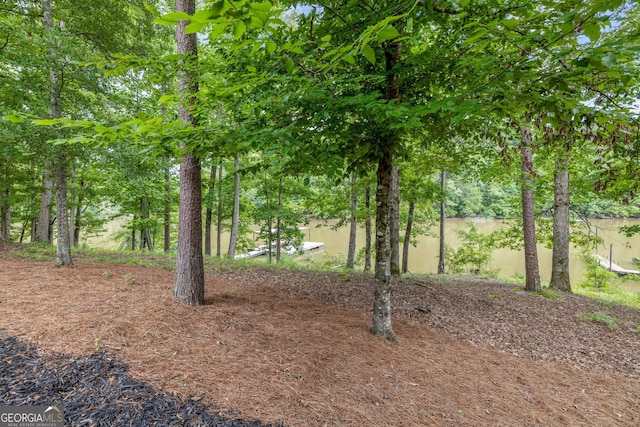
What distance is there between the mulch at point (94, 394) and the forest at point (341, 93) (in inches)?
54.9

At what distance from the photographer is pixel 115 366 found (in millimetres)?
2207

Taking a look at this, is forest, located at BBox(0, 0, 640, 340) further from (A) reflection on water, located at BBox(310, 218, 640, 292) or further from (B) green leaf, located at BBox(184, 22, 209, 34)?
(A) reflection on water, located at BBox(310, 218, 640, 292)

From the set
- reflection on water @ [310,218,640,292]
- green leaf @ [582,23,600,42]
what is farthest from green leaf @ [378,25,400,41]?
reflection on water @ [310,218,640,292]

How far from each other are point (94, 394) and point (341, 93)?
309cm

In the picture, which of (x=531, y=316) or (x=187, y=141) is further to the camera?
Result: (x=531, y=316)

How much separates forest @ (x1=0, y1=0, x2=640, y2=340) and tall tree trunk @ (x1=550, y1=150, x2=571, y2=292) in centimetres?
3

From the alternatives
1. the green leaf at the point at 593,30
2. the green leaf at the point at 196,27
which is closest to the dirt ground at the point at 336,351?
the green leaf at the point at 196,27

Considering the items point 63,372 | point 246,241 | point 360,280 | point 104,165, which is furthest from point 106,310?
point 246,241

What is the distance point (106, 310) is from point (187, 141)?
2.18 metres

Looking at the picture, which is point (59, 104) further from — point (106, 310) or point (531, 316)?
point (531, 316)

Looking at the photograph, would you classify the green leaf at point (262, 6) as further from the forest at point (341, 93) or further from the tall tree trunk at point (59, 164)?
the tall tree trunk at point (59, 164)

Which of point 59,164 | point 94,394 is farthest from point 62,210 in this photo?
point 94,394

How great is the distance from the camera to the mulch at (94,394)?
5.96 feet

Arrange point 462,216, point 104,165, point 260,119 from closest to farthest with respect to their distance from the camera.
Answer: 1. point 260,119
2. point 104,165
3. point 462,216
